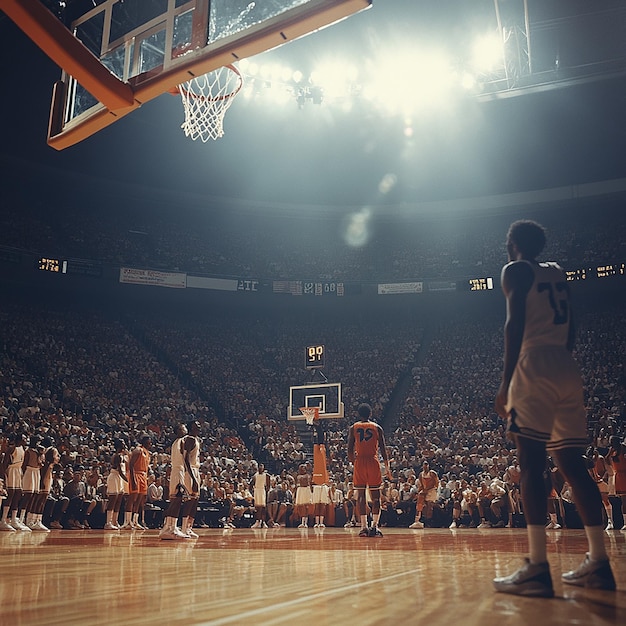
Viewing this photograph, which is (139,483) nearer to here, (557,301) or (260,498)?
(260,498)

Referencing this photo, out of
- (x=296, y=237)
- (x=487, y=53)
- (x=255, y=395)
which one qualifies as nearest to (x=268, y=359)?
(x=255, y=395)

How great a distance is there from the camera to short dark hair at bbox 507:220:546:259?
3324 millimetres

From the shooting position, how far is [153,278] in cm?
2606

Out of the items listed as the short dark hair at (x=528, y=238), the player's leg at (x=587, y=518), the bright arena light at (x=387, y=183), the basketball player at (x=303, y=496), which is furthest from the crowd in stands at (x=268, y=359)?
the short dark hair at (x=528, y=238)

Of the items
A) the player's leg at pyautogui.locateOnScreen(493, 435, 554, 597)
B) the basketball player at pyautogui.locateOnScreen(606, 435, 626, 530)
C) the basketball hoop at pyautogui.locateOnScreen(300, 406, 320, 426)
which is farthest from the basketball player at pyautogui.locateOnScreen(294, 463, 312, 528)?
the player's leg at pyautogui.locateOnScreen(493, 435, 554, 597)

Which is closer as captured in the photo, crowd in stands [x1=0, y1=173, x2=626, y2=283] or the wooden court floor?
the wooden court floor

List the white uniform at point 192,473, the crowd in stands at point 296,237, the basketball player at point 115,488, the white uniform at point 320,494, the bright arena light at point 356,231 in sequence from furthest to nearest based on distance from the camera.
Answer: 1. the bright arena light at point 356,231
2. the crowd in stands at point 296,237
3. the white uniform at point 320,494
4. the basketball player at point 115,488
5. the white uniform at point 192,473

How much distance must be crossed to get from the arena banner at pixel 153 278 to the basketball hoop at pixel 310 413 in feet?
35.9

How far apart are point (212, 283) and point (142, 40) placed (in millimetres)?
21102

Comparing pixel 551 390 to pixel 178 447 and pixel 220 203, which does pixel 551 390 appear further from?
pixel 220 203

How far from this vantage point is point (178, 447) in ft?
29.7

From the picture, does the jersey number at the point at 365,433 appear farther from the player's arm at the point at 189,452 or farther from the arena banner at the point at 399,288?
the arena banner at the point at 399,288

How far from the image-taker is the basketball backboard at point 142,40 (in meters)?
5.37

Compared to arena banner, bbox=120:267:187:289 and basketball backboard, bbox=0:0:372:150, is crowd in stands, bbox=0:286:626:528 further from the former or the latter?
basketball backboard, bbox=0:0:372:150
